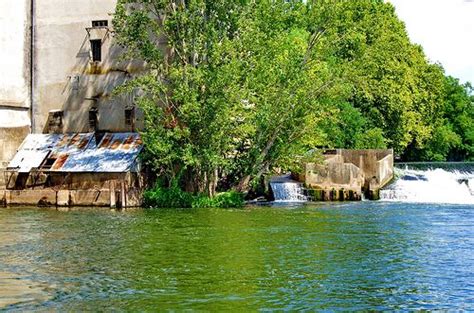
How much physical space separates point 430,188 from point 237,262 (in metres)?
26.0

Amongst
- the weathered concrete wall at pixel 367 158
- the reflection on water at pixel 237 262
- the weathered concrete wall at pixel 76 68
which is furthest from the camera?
the weathered concrete wall at pixel 367 158

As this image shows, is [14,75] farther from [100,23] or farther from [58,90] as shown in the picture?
[100,23]

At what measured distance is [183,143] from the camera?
34656mm

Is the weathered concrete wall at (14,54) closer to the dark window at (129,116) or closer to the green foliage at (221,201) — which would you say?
the dark window at (129,116)

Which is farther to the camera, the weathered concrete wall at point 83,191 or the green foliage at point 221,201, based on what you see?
the weathered concrete wall at point 83,191

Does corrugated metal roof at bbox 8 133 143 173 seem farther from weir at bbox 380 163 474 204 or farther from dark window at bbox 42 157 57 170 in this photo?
weir at bbox 380 163 474 204

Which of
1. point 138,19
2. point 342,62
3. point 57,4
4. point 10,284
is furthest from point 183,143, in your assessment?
point 10,284

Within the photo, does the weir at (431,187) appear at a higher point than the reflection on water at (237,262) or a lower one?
higher

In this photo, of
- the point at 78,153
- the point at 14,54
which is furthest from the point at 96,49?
the point at 78,153

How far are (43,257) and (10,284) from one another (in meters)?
3.50

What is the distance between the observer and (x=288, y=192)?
127 ft

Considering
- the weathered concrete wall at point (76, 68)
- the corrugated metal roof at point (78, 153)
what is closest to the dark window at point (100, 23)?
the weathered concrete wall at point (76, 68)

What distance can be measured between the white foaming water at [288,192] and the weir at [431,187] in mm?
4153

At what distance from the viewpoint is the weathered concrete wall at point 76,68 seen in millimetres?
38938
